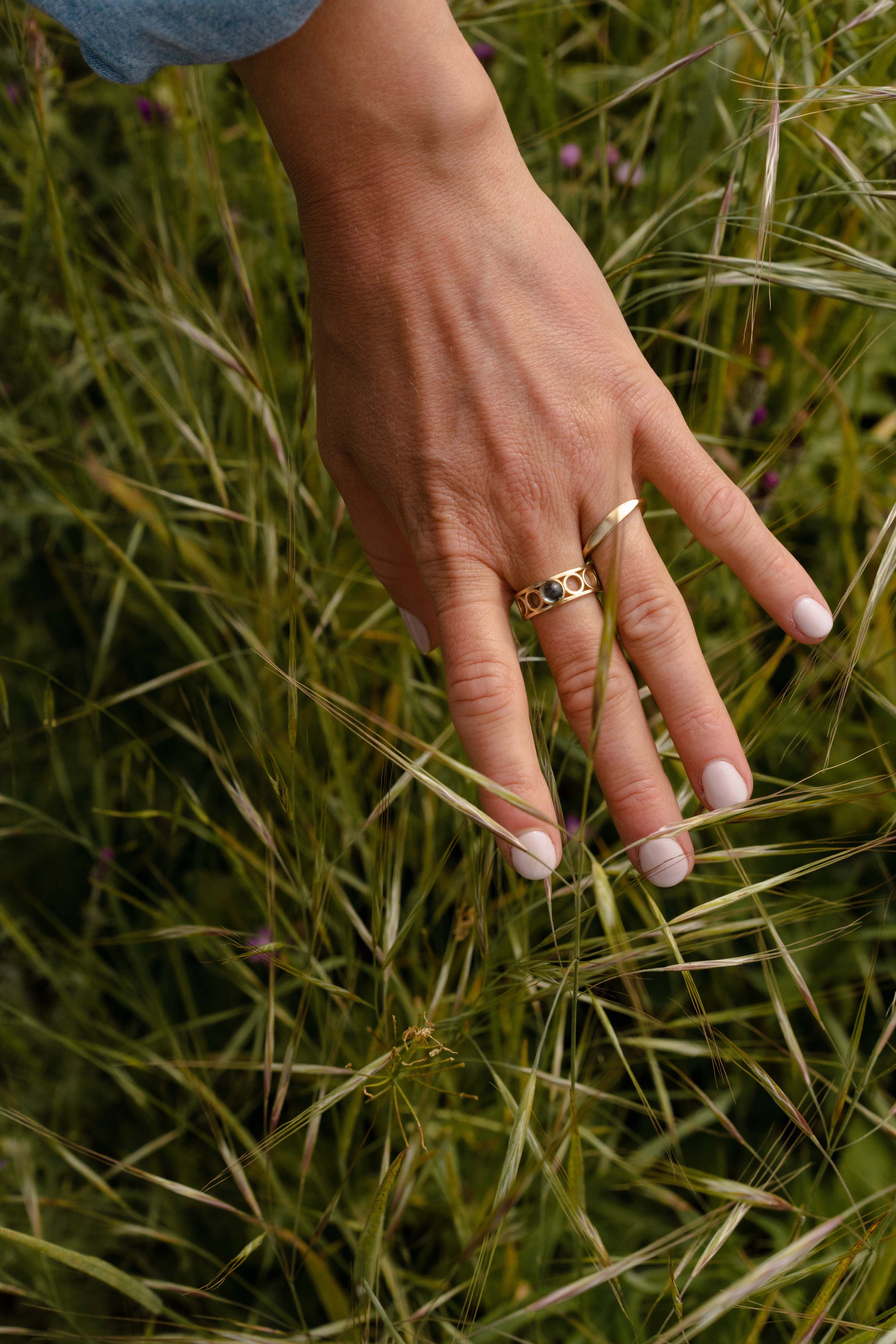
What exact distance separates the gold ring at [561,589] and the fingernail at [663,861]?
209 mm

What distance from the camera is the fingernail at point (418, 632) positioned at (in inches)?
35.4

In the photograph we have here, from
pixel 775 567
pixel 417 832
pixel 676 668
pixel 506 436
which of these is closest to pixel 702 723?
pixel 676 668

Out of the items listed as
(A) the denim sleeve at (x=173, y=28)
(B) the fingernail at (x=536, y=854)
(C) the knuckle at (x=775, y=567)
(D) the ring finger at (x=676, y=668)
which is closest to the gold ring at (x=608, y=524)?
(D) the ring finger at (x=676, y=668)

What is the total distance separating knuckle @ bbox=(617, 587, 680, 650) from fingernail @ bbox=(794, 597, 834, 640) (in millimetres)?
109

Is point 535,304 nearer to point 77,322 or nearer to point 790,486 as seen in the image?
point 77,322

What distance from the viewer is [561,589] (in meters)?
0.74

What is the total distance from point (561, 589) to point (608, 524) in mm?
65

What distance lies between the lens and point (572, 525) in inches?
28.9

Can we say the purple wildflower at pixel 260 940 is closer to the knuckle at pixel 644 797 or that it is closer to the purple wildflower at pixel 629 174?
the knuckle at pixel 644 797

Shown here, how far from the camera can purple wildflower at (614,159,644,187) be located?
1.00m

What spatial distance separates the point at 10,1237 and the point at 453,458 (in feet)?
2.19

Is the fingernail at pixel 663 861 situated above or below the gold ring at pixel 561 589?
below

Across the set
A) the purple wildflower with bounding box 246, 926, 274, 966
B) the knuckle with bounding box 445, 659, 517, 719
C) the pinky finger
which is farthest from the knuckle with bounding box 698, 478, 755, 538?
the purple wildflower with bounding box 246, 926, 274, 966

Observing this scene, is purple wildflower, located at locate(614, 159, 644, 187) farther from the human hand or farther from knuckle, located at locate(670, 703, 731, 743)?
knuckle, located at locate(670, 703, 731, 743)
